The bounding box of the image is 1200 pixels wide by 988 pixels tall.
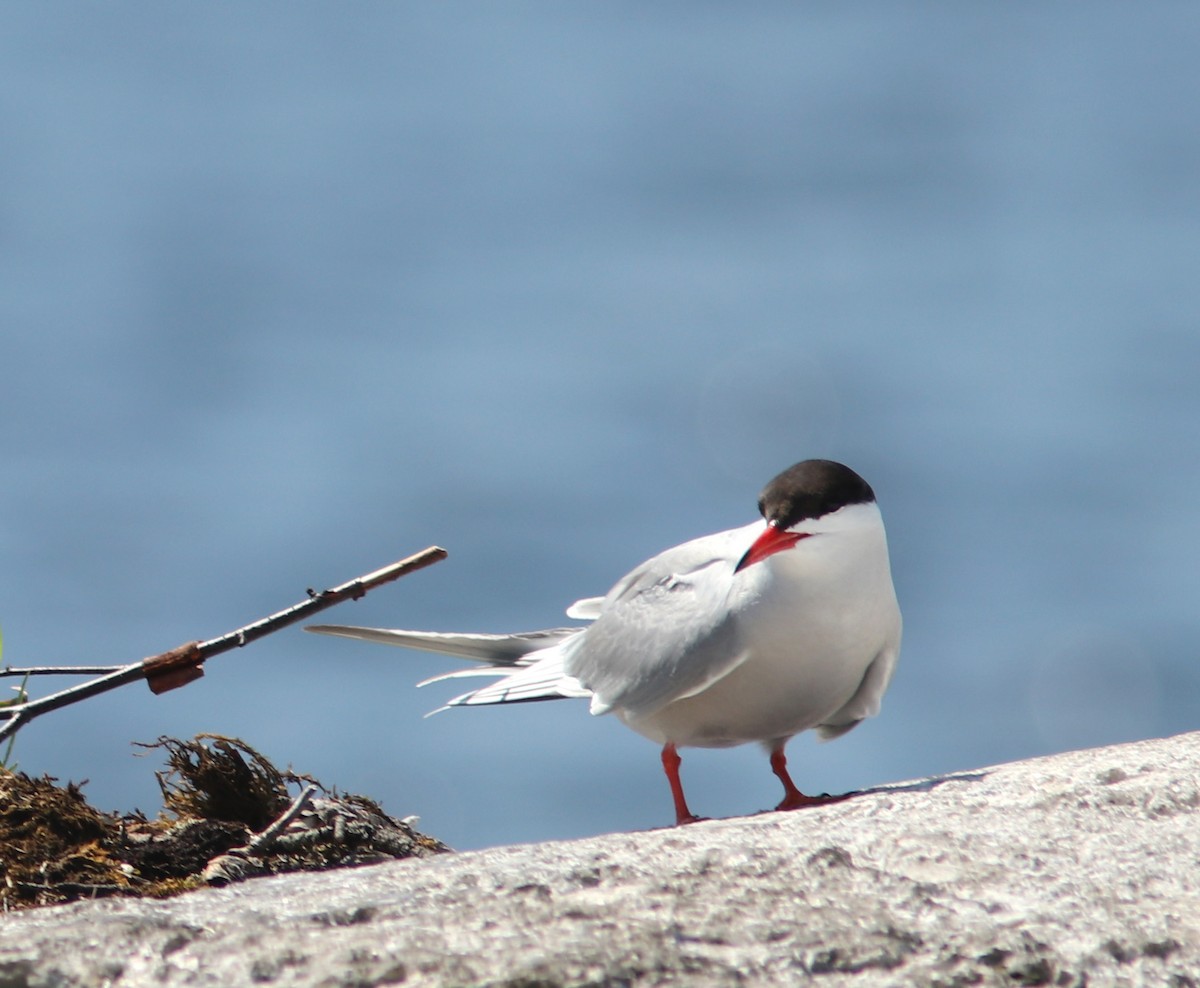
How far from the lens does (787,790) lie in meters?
4.46

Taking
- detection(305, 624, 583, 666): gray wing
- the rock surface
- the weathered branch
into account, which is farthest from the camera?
detection(305, 624, 583, 666): gray wing

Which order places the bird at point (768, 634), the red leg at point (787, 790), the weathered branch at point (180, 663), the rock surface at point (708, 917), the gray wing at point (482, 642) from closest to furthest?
1. the rock surface at point (708, 917)
2. the weathered branch at point (180, 663)
3. the red leg at point (787, 790)
4. the bird at point (768, 634)
5. the gray wing at point (482, 642)

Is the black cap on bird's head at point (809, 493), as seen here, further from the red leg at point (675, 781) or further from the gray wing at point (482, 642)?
the gray wing at point (482, 642)

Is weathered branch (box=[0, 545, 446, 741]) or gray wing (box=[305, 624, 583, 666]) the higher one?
gray wing (box=[305, 624, 583, 666])

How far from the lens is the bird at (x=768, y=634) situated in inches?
165

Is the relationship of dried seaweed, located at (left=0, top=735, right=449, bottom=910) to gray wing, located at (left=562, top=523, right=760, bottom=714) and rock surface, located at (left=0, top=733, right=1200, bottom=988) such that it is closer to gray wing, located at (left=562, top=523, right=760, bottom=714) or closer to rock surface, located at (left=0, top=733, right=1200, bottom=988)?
rock surface, located at (left=0, top=733, right=1200, bottom=988)

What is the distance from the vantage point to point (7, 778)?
333cm

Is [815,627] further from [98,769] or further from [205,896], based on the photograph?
[98,769]

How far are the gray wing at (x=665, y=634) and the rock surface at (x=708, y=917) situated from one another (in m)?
1.37

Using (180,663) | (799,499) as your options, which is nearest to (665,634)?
(799,499)

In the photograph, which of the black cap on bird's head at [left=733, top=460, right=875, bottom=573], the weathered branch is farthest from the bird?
the weathered branch

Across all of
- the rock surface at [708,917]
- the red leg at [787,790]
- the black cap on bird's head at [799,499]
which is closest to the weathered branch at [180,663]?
the rock surface at [708,917]

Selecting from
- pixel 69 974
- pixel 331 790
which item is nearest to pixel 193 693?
pixel 331 790

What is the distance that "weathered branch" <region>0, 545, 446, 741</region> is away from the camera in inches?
119
